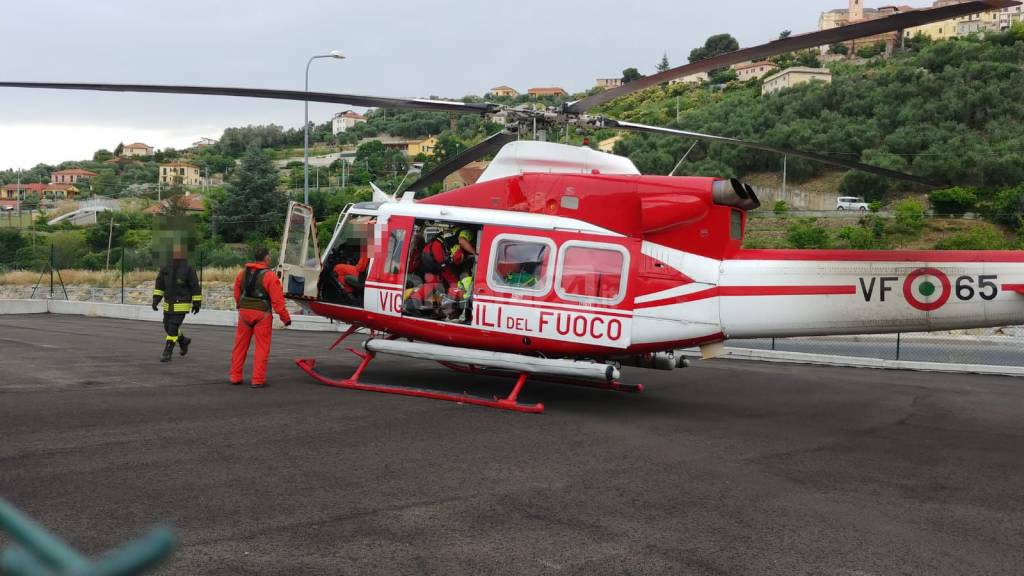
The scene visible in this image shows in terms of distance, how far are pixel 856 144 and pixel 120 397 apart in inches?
2281

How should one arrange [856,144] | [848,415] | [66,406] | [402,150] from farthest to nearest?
[402,150], [856,144], [848,415], [66,406]

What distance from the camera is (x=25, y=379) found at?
9.51 metres

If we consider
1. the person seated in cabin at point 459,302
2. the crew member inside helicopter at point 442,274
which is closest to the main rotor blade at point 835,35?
the crew member inside helicopter at point 442,274

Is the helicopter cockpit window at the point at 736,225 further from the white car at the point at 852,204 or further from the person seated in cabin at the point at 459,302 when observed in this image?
the white car at the point at 852,204

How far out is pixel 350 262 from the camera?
35.4 feet

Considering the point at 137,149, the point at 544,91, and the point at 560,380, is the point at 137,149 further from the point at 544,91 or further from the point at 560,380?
the point at 560,380

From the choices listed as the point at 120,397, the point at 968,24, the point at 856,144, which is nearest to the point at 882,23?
the point at 120,397

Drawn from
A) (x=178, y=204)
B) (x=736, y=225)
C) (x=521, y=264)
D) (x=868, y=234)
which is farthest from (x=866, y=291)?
(x=868, y=234)

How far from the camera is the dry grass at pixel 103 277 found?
27.5m

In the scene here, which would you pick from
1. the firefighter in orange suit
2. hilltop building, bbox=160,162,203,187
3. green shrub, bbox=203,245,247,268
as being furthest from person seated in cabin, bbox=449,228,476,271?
hilltop building, bbox=160,162,203,187

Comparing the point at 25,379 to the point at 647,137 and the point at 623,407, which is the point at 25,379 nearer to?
the point at 623,407

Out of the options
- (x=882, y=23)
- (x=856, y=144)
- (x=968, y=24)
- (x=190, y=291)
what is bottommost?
(x=190, y=291)

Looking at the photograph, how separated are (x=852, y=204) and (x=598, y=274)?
4538 cm

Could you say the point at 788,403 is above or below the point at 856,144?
below
